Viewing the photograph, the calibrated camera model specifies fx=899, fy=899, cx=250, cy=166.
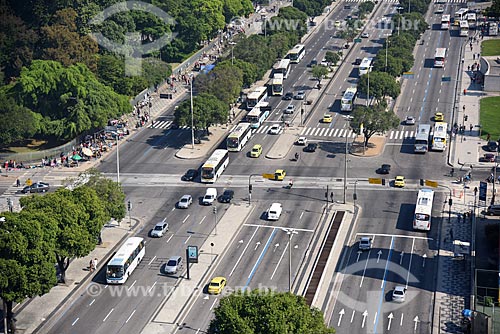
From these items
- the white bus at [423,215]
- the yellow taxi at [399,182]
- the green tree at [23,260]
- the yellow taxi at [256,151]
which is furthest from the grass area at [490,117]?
the green tree at [23,260]

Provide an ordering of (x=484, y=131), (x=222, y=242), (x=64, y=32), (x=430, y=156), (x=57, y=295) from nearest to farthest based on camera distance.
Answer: (x=57, y=295), (x=222, y=242), (x=430, y=156), (x=484, y=131), (x=64, y=32)

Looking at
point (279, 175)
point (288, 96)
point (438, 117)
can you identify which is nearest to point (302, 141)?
point (279, 175)

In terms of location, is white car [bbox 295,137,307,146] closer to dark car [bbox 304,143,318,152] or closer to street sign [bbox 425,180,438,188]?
dark car [bbox 304,143,318,152]

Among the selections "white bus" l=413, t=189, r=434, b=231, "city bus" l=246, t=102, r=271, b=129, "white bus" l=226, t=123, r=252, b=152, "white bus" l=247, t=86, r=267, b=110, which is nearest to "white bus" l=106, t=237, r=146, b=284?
"white bus" l=413, t=189, r=434, b=231

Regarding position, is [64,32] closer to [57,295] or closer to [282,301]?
[57,295]

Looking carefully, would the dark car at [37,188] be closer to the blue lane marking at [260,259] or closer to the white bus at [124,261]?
the white bus at [124,261]

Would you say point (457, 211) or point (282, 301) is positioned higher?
point (282, 301)

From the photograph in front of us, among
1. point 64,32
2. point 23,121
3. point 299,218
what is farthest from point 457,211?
point 64,32
